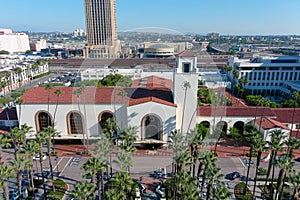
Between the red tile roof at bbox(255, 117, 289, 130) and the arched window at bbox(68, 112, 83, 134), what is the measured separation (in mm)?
33725

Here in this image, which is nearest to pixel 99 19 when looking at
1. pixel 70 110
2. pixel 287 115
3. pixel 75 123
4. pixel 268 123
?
pixel 70 110

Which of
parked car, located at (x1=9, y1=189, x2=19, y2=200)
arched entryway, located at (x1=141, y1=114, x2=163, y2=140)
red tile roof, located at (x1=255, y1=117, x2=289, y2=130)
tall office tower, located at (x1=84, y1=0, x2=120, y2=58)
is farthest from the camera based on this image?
tall office tower, located at (x1=84, y1=0, x2=120, y2=58)

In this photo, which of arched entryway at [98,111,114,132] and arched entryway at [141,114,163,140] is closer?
Result: arched entryway at [141,114,163,140]

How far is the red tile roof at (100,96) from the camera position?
42.1 meters

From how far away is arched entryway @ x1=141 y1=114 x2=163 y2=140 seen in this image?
4084 centimetres

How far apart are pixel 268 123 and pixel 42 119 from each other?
140ft

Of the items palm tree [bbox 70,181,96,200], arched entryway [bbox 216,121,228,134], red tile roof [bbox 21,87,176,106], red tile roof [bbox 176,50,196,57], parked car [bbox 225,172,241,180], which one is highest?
red tile roof [bbox 176,50,196,57]

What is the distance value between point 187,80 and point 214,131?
13.6 meters

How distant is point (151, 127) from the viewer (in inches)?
1641

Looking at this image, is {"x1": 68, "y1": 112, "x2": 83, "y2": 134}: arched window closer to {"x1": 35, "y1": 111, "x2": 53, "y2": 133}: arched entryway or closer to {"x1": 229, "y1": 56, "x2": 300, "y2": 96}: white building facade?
{"x1": 35, "y1": 111, "x2": 53, "y2": 133}: arched entryway

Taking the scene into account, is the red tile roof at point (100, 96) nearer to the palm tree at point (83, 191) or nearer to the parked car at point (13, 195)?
the parked car at point (13, 195)

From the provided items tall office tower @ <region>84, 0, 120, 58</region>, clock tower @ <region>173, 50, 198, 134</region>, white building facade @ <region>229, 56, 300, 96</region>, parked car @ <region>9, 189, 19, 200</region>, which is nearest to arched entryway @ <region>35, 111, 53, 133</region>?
parked car @ <region>9, 189, 19, 200</region>

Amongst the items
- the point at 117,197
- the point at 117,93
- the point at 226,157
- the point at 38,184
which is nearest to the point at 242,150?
the point at 226,157

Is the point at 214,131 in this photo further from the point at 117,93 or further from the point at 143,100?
the point at 117,93
